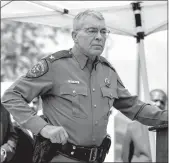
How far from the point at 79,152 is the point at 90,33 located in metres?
0.82

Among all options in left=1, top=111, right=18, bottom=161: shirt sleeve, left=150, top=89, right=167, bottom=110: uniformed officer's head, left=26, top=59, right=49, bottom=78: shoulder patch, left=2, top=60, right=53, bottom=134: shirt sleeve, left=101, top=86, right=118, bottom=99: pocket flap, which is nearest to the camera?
left=2, top=60, right=53, bottom=134: shirt sleeve

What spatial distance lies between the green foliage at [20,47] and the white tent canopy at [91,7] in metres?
13.1

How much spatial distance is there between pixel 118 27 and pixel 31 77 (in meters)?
3.26

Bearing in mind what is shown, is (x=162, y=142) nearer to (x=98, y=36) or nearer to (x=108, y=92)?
(x=108, y=92)

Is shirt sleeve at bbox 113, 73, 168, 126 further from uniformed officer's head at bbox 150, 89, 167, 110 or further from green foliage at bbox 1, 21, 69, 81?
green foliage at bbox 1, 21, 69, 81

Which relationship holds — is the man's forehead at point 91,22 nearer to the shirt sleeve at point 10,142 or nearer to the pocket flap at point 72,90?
the pocket flap at point 72,90

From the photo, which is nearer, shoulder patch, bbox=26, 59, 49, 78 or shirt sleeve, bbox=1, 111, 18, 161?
shoulder patch, bbox=26, 59, 49, 78

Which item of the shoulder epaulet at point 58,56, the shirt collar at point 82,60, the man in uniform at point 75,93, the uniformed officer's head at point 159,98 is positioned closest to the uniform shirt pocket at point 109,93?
the man in uniform at point 75,93

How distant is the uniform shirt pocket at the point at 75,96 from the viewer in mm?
3791

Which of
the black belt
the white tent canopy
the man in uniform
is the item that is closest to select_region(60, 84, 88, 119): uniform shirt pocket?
the man in uniform

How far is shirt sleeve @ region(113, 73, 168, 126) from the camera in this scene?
13.7ft

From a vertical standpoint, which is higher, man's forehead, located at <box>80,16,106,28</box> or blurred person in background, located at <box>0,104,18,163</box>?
man's forehead, located at <box>80,16,106,28</box>

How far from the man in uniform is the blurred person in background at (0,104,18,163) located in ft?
9.05

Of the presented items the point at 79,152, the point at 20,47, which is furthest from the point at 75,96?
the point at 20,47
